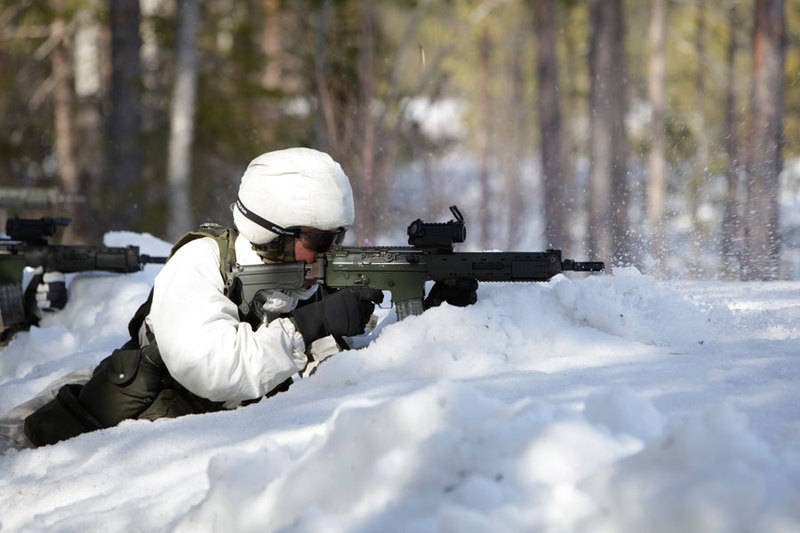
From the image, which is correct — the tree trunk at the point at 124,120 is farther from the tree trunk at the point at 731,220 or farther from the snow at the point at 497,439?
the snow at the point at 497,439

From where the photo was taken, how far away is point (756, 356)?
12.5 feet

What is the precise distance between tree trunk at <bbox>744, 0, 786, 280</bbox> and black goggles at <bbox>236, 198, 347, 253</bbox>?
26.5ft

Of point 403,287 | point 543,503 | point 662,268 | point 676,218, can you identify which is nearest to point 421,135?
point 676,218

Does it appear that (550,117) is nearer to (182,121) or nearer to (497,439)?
(182,121)

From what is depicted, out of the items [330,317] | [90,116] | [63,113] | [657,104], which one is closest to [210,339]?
[330,317]

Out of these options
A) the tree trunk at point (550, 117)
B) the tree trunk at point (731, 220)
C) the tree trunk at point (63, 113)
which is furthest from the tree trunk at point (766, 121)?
the tree trunk at point (63, 113)

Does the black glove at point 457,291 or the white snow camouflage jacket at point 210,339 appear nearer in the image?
the white snow camouflage jacket at point 210,339

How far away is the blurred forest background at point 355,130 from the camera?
12969 millimetres

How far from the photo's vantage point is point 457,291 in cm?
459

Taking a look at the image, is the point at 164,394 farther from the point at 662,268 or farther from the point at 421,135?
the point at 421,135

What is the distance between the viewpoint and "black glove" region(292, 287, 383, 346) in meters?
4.00

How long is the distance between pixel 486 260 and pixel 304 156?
946 mm

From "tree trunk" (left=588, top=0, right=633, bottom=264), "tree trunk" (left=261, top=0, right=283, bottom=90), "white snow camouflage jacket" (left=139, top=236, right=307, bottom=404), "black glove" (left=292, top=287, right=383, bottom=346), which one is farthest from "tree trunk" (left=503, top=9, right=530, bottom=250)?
"white snow camouflage jacket" (left=139, top=236, right=307, bottom=404)

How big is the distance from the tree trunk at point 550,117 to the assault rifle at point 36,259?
8.82 meters
